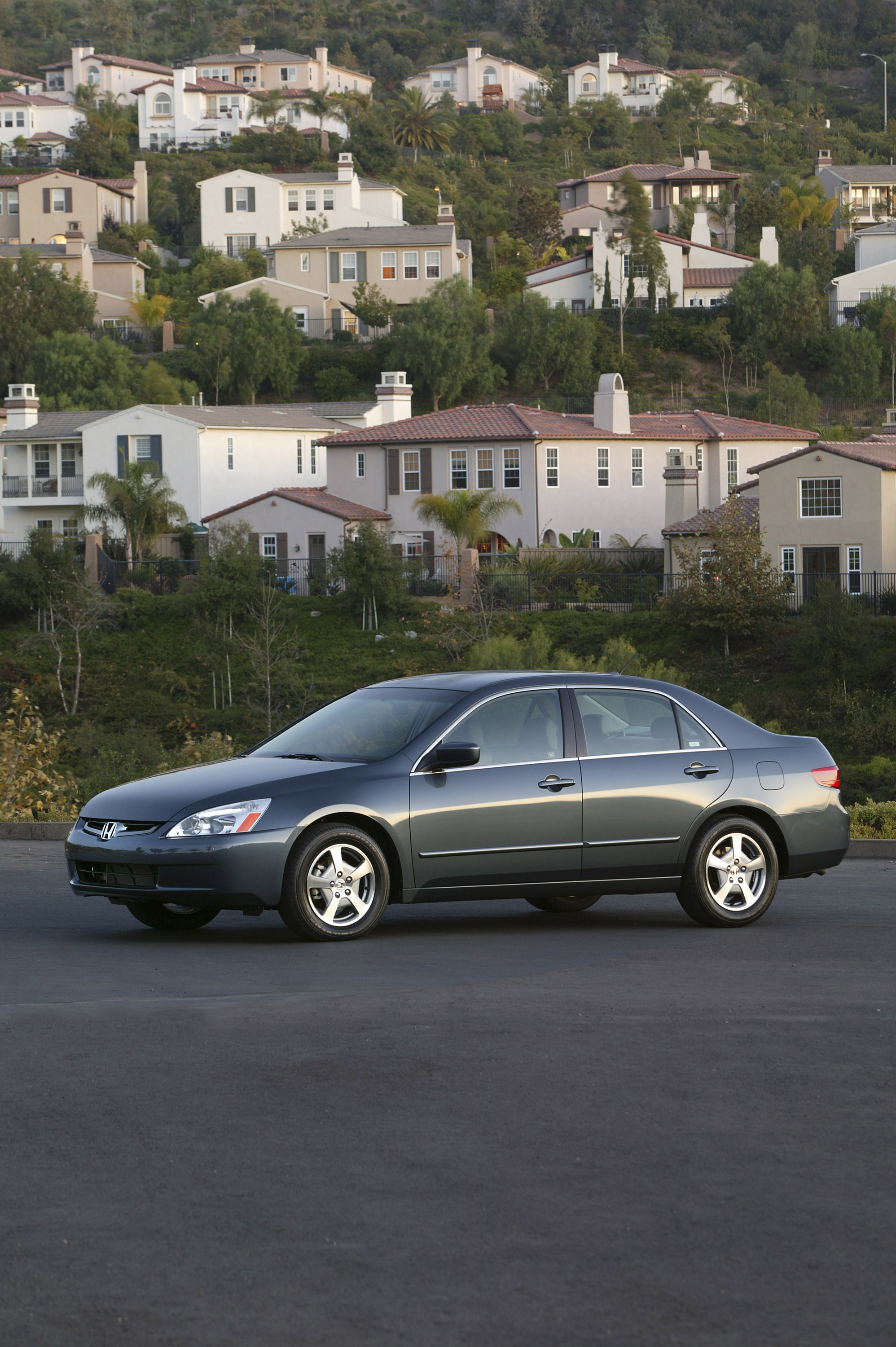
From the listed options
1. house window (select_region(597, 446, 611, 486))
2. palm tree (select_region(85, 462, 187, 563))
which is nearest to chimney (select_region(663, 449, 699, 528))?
house window (select_region(597, 446, 611, 486))

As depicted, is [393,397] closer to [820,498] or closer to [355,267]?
[820,498]

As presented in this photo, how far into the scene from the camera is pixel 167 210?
122000 millimetres

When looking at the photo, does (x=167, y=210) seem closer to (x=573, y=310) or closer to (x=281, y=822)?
(x=573, y=310)

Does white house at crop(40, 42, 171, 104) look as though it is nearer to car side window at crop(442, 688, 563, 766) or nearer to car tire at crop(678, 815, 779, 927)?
car side window at crop(442, 688, 563, 766)

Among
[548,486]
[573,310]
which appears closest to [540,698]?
[548,486]

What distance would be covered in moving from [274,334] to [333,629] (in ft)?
118

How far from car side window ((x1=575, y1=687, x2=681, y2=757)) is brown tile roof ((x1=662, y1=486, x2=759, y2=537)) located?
45.9 metres

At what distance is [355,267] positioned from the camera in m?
102

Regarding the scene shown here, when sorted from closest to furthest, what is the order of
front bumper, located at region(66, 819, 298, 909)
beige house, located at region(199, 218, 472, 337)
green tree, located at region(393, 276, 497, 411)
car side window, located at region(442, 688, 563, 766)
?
front bumper, located at region(66, 819, 298, 909) → car side window, located at region(442, 688, 563, 766) → green tree, located at region(393, 276, 497, 411) → beige house, located at region(199, 218, 472, 337)

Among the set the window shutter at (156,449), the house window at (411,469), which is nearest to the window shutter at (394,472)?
the house window at (411,469)

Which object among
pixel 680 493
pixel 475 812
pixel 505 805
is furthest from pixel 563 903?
pixel 680 493

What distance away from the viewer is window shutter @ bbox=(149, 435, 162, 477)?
70438 millimetres

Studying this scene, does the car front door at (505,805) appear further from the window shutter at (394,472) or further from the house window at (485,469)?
the window shutter at (394,472)

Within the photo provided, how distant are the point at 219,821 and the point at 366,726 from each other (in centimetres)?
139
